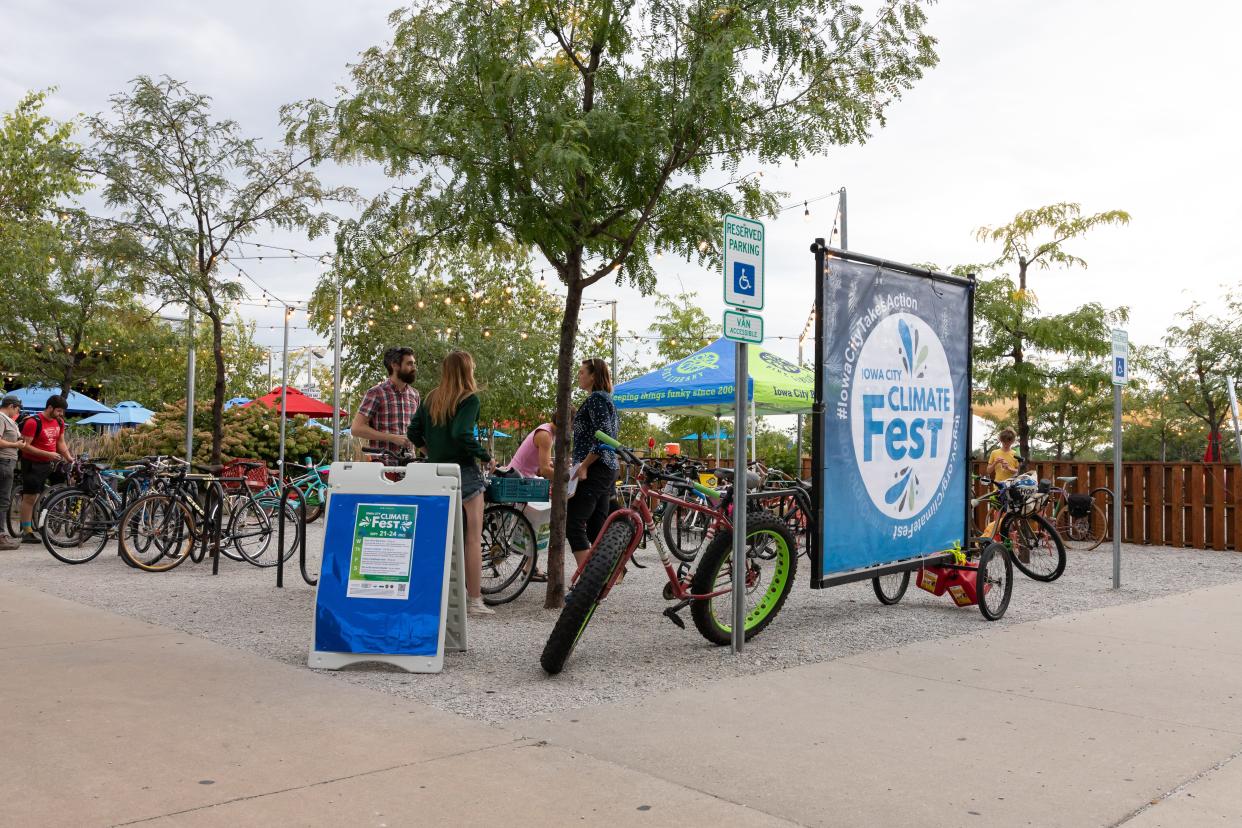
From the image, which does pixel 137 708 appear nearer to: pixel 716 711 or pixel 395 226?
pixel 716 711

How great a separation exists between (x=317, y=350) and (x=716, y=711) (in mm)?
28701

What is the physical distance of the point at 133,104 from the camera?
12656mm

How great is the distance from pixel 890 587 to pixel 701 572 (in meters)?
2.84

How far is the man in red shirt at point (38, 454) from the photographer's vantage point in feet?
39.7

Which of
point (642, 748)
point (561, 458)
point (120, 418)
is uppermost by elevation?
point (120, 418)

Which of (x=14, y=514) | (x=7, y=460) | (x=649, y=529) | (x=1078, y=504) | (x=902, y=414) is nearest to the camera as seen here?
(x=649, y=529)

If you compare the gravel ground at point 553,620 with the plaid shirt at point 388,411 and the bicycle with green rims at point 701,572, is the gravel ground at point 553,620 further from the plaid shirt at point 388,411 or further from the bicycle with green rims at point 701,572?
the plaid shirt at point 388,411

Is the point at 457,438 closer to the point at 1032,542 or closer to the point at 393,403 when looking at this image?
the point at 393,403

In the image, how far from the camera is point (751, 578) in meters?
6.76

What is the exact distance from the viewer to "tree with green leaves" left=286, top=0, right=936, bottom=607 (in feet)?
23.5

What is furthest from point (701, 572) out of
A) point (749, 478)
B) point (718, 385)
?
point (718, 385)

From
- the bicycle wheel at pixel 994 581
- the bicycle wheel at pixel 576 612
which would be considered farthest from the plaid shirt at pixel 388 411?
the bicycle wheel at pixel 994 581

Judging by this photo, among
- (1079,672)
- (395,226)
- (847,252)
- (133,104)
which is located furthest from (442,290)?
(1079,672)

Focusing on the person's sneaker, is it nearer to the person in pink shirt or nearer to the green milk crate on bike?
the green milk crate on bike
